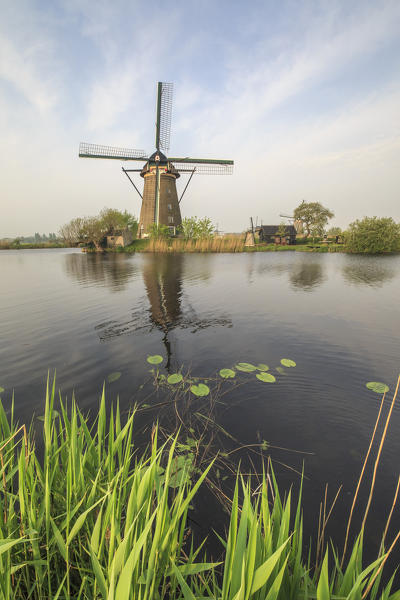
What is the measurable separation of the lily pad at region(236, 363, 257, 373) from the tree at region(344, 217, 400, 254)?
1664 inches

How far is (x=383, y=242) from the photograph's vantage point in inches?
1439

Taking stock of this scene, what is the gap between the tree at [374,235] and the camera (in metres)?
36.4

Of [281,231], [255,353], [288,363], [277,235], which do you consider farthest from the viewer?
[277,235]

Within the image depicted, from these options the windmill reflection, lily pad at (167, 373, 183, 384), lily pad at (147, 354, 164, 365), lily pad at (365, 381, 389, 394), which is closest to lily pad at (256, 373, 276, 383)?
lily pad at (167, 373, 183, 384)

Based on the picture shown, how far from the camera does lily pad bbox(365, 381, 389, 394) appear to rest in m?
4.01

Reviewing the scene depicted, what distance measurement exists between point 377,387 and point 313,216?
68491 millimetres

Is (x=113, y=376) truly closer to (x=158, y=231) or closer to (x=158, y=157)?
(x=158, y=231)

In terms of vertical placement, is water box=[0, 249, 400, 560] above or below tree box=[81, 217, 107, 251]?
below

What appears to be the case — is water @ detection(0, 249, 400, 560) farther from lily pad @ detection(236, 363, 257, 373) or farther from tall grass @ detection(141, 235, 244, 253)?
tall grass @ detection(141, 235, 244, 253)

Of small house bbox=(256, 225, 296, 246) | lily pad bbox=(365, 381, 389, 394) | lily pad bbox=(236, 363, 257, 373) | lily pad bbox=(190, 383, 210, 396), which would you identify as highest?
small house bbox=(256, 225, 296, 246)

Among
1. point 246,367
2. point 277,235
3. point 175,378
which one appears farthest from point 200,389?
point 277,235

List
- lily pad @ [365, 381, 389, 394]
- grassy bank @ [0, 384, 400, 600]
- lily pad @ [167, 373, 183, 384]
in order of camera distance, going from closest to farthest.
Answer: grassy bank @ [0, 384, 400, 600] < lily pad @ [365, 381, 389, 394] < lily pad @ [167, 373, 183, 384]

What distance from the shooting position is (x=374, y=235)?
3650 cm

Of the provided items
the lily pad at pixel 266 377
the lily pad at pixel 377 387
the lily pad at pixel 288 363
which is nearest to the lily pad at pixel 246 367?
the lily pad at pixel 266 377
